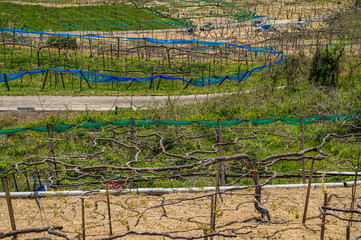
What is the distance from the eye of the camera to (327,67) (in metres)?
16.4

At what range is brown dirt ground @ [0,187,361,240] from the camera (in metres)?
6.34

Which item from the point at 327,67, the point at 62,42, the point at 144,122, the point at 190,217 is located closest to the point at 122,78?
the point at 144,122

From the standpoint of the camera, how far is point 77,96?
55.7 feet

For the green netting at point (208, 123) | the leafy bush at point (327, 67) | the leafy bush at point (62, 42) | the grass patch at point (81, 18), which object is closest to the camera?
the green netting at point (208, 123)

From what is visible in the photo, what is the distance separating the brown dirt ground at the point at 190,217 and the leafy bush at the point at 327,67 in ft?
31.5

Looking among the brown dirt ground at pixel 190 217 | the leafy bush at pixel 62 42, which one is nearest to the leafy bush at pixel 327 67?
the brown dirt ground at pixel 190 217

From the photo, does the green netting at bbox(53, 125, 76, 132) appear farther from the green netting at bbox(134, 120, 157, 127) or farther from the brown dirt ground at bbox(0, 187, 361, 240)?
the brown dirt ground at bbox(0, 187, 361, 240)

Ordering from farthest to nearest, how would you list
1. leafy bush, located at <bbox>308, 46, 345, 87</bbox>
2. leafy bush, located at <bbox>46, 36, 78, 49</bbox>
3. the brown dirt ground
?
leafy bush, located at <bbox>46, 36, 78, 49</bbox> < leafy bush, located at <bbox>308, 46, 345, 87</bbox> < the brown dirt ground

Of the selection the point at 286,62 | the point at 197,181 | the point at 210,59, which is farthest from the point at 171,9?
the point at 197,181

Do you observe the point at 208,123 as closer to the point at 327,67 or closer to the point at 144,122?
the point at 144,122

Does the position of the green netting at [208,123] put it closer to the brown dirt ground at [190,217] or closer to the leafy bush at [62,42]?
the brown dirt ground at [190,217]

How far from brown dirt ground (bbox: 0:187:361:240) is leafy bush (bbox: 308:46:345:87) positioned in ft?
31.5

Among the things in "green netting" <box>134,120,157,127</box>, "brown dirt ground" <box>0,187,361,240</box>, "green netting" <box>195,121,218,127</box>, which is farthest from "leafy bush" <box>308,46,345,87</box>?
"brown dirt ground" <box>0,187,361,240</box>

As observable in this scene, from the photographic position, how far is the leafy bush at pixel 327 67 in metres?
16.6
